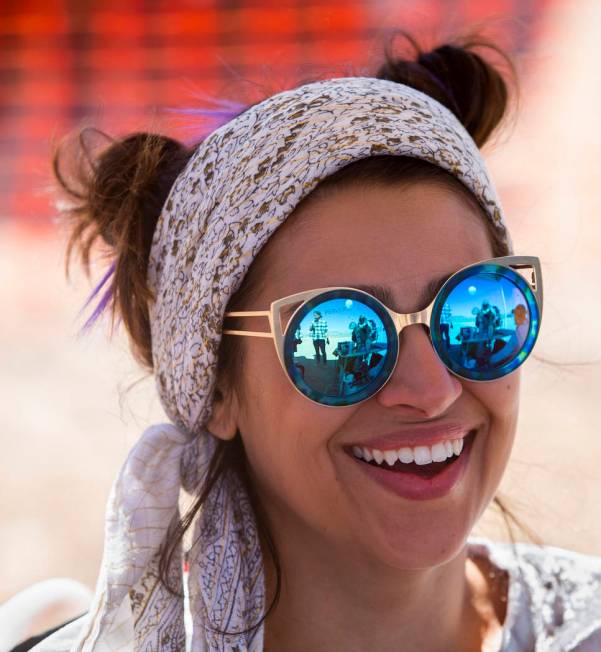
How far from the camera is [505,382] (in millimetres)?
1879

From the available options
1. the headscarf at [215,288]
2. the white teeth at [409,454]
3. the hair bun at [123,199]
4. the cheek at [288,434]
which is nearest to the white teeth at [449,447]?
the white teeth at [409,454]

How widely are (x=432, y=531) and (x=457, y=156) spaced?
827 millimetres

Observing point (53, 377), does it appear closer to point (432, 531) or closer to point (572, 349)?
point (572, 349)

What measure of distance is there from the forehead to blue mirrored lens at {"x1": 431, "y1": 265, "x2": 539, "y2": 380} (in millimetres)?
58

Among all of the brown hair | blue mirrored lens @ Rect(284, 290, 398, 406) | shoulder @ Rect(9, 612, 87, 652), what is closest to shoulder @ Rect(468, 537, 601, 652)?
the brown hair

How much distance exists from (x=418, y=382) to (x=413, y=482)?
9.0 inches

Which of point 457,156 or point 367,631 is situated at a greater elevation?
point 457,156

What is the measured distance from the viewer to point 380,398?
69.4 inches

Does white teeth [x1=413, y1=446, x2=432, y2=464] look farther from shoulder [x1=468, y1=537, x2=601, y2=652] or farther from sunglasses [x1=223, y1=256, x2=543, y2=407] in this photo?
shoulder [x1=468, y1=537, x2=601, y2=652]

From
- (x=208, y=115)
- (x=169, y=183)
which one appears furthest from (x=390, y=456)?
(x=208, y=115)

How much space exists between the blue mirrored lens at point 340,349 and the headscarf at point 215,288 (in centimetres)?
23

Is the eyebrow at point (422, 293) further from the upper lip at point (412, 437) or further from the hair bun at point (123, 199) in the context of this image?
the hair bun at point (123, 199)

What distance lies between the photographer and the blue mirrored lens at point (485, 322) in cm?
177

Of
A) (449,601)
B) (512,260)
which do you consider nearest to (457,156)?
(512,260)
